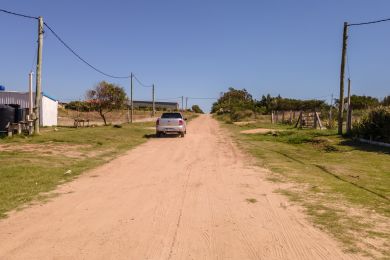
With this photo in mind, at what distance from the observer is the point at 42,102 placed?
37.0m

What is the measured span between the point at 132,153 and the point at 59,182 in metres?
7.12

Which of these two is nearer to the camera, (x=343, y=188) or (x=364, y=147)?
(x=343, y=188)

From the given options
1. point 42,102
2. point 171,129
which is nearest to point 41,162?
point 171,129

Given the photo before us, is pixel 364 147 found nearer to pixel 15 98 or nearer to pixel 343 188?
pixel 343 188

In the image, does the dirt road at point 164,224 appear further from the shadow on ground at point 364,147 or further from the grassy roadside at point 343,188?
the shadow on ground at point 364,147

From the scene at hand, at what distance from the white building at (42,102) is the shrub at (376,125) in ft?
82.7

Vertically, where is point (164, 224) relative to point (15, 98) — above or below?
below

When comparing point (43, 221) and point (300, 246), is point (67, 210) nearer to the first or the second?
point (43, 221)

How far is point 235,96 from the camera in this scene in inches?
4604

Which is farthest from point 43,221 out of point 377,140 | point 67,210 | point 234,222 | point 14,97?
point 14,97

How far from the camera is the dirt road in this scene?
18.0 ft

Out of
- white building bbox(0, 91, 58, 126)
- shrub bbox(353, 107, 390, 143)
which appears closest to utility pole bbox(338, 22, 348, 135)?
shrub bbox(353, 107, 390, 143)

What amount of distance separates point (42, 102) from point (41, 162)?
2482 cm

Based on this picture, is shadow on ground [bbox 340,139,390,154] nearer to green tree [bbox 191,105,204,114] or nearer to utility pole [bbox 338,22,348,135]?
utility pole [bbox 338,22,348,135]
